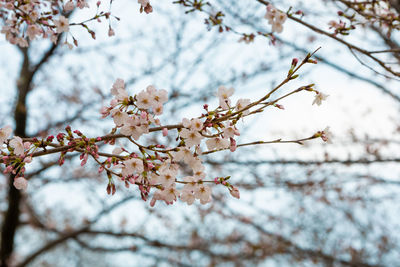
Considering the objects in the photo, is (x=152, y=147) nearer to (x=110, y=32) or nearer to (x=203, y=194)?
(x=203, y=194)

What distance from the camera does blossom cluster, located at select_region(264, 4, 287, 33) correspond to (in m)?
2.18

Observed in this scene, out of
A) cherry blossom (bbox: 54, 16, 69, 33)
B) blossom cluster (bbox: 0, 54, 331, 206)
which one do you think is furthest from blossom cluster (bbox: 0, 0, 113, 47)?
blossom cluster (bbox: 0, 54, 331, 206)

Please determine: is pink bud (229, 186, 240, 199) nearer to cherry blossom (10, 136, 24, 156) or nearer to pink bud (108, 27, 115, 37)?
cherry blossom (10, 136, 24, 156)

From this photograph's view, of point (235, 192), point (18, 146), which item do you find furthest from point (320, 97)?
point (18, 146)

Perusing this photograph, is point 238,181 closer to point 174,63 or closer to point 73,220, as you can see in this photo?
point 174,63

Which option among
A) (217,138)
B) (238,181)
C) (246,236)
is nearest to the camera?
(217,138)

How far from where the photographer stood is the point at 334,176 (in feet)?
17.2

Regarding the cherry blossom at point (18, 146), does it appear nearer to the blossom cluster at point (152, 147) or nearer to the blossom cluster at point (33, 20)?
the blossom cluster at point (152, 147)

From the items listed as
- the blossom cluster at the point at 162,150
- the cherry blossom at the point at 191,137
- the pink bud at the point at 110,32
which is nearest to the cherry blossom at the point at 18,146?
the blossom cluster at the point at 162,150

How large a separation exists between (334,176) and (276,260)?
1.84 metres

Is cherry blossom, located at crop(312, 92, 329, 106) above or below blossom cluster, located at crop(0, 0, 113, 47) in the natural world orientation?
below

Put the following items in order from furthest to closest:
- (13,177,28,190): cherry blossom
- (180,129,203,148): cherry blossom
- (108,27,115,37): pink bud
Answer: (108,27,115,37): pink bud → (13,177,28,190): cherry blossom → (180,129,203,148): cherry blossom

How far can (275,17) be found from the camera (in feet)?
7.25

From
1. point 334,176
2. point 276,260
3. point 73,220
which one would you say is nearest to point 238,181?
point 334,176
